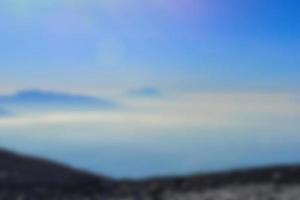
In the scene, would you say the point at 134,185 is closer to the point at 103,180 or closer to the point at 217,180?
the point at 103,180

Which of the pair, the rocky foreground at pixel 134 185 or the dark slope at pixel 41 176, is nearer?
the rocky foreground at pixel 134 185

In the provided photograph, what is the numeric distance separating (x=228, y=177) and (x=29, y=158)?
1.63ft

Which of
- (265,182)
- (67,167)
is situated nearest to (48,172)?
(67,167)

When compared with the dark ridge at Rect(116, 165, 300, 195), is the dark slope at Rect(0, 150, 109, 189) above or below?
above

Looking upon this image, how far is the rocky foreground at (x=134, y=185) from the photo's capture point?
1512 mm

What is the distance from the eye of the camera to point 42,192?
5.28 feet

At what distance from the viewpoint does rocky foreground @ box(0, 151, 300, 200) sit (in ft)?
4.96

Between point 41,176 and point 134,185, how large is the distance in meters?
0.23

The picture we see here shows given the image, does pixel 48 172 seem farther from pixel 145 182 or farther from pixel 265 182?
pixel 265 182

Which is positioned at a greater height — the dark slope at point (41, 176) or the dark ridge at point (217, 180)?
the dark slope at point (41, 176)

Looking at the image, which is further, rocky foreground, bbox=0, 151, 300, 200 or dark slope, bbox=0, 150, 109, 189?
dark slope, bbox=0, 150, 109, 189

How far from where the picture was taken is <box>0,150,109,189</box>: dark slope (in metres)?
1.61

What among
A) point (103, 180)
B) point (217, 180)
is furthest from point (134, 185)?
point (217, 180)

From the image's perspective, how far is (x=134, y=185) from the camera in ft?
5.19
